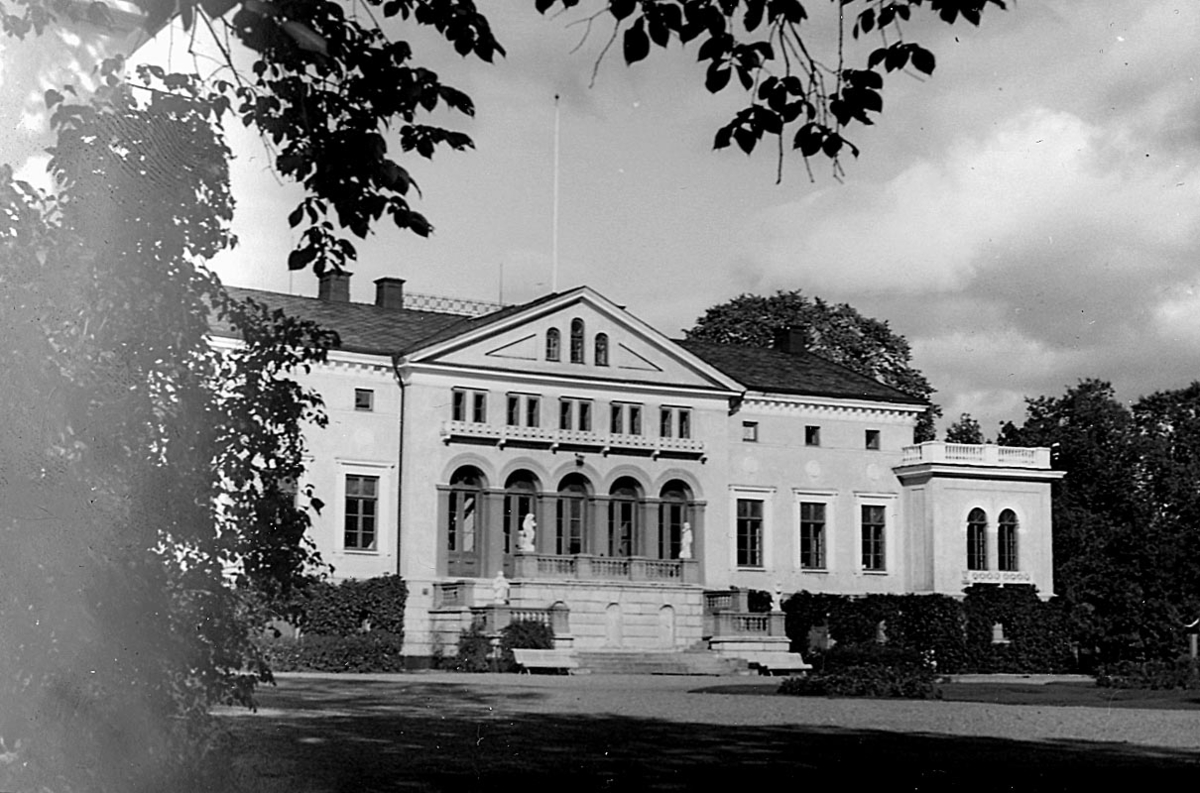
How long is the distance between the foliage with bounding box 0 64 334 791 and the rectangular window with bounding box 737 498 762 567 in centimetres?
3610

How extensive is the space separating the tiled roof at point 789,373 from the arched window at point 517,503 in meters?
6.17

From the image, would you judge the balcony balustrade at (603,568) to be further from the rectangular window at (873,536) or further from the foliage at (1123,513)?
the foliage at (1123,513)

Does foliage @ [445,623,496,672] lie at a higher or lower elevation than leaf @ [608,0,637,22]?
lower

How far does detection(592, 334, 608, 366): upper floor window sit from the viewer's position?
137 ft

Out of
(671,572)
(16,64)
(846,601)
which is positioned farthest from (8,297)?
(846,601)

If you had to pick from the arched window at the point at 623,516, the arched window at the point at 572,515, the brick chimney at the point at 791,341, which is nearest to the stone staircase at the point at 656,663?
the arched window at the point at 572,515

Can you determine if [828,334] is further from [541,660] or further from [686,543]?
[541,660]

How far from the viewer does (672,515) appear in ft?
142

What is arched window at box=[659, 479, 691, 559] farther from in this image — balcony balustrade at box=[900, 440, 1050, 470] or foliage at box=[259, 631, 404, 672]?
foliage at box=[259, 631, 404, 672]

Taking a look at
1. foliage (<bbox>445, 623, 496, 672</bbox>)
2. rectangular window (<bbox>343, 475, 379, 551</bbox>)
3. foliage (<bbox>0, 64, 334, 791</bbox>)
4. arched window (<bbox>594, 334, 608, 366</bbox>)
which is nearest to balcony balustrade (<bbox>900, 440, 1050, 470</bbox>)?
arched window (<bbox>594, 334, 608, 366</bbox>)

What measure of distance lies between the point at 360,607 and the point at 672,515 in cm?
954

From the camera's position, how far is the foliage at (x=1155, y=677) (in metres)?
27.6

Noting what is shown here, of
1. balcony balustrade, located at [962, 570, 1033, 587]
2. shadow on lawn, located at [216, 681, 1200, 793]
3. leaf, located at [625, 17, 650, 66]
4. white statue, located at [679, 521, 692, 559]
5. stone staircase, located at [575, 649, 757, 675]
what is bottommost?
stone staircase, located at [575, 649, 757, 675]

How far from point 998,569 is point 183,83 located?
40.4 metres
